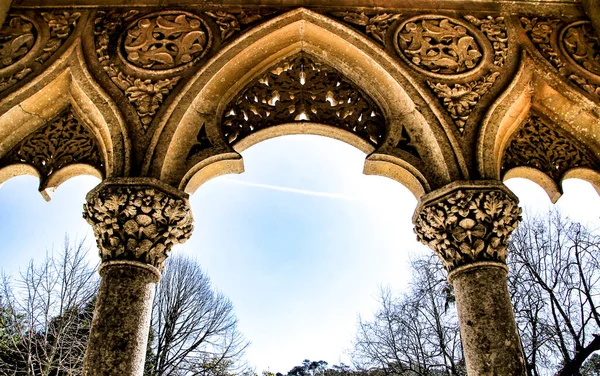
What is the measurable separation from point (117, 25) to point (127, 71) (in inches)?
24.8

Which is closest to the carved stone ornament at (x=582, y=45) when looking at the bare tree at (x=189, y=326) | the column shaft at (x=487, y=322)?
the column shaft at (x=487, y=322)

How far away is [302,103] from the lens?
5.04m

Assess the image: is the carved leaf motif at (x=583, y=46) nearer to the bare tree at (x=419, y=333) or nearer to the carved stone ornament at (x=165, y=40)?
the carved stone ornament at (x=165, y=40)

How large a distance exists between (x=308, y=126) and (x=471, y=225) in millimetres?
1736

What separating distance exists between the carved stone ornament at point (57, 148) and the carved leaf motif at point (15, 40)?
0.67 m

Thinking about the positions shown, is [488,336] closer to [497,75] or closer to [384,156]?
[384,156]

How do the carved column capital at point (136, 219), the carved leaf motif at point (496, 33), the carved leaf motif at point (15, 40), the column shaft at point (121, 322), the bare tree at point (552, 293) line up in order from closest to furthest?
the column shaft at point (121, 322), the carved column capital at point (136, 219), the carved leaf motif at point (15, 40), the carved leaf motif at point (496, 33), the bare tree at point (552, 293)

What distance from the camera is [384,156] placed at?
15.0 ft

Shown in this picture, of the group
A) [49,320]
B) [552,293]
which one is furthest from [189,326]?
[552,293]

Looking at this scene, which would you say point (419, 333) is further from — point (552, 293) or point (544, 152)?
point (544, 152)

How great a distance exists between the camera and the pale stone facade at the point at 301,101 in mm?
4098

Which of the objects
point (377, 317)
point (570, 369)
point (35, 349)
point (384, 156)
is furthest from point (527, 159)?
point (377, 317)

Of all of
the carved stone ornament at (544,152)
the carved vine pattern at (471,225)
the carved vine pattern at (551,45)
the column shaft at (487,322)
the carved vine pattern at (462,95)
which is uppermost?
the carved vine pattern at (551,45)

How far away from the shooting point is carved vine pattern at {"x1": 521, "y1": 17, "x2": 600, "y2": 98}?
4.81 meters
